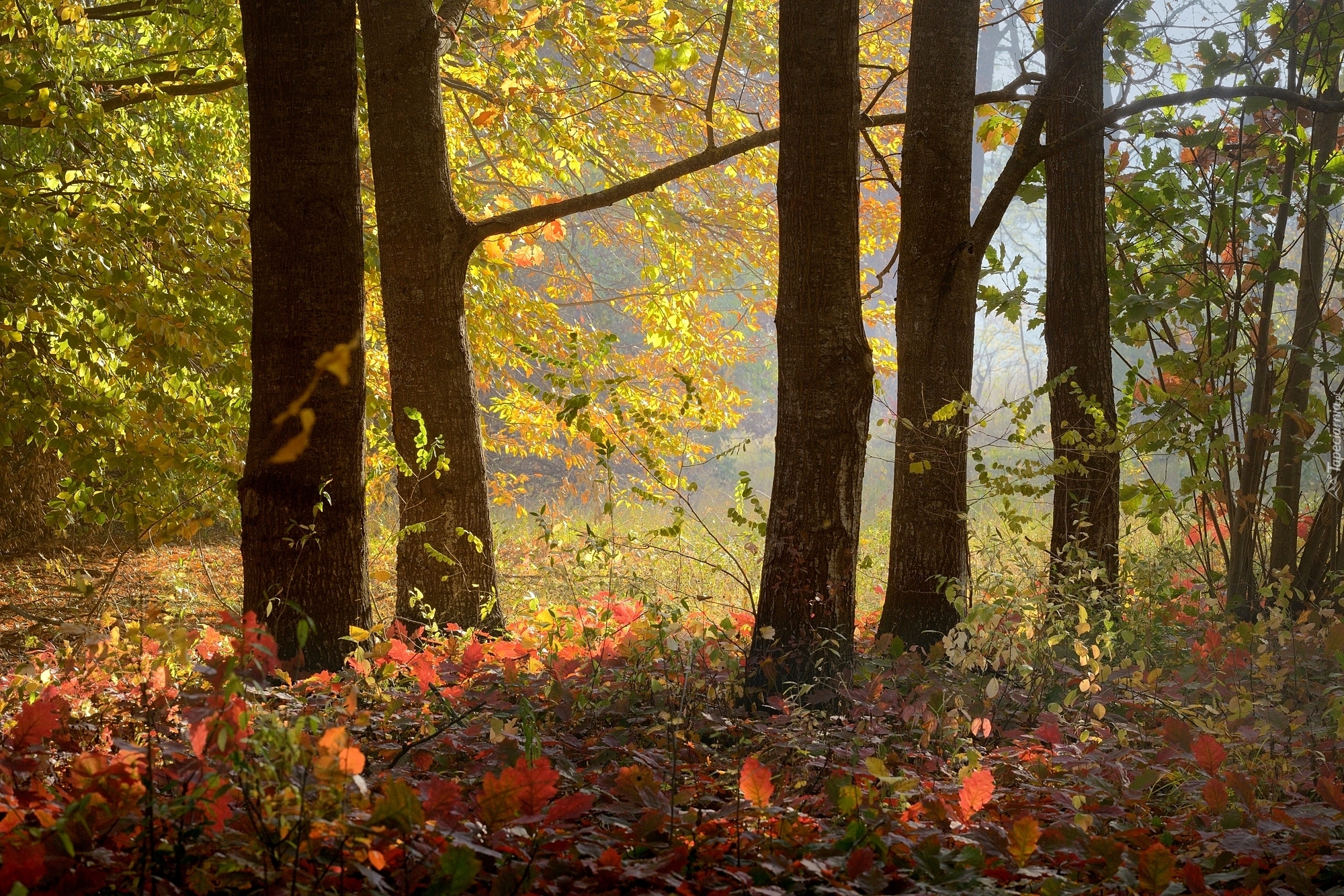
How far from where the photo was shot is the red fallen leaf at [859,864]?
1.85 m

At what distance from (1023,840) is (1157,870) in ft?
0.80

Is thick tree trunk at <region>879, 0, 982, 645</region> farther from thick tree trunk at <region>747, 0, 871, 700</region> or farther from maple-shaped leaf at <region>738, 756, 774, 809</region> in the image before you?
maple-shaped leaf at <region>738, 756, 774, 809</region>

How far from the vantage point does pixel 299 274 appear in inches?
143

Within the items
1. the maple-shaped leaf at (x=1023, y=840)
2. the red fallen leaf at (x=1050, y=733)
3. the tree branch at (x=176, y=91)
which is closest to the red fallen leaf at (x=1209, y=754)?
the red fallen leaf at (x=1050, y=733)

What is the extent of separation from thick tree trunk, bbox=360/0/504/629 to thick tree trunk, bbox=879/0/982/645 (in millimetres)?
2192

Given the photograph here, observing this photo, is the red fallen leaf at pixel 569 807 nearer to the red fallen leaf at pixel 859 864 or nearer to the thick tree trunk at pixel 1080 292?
the red fallen leaf at pixel 859 864

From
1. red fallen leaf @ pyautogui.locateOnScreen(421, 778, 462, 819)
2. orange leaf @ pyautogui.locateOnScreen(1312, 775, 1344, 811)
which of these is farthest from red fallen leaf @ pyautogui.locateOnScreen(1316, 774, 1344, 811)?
red fallen leaf @ pyautogui.locateOnScreen(421, 778, 462, 819)

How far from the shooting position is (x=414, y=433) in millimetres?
5098

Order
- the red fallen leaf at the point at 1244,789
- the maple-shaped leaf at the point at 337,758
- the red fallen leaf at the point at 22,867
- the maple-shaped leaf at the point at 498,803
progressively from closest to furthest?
1. the red fallen leaf at the point at 22,867
2. the maple-shaped leaf at the point at 337,758
3. the maple-shaped leaf at the point at 498,803
4. the red fallen leaf at the point at 1244,789

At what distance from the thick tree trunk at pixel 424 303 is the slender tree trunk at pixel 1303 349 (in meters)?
4.21

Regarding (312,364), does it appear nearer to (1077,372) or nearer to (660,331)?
(1077,372)

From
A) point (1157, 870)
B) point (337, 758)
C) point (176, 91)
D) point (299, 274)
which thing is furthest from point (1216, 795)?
point (176, 91)

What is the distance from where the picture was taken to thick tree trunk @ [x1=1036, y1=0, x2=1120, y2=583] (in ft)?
17.9

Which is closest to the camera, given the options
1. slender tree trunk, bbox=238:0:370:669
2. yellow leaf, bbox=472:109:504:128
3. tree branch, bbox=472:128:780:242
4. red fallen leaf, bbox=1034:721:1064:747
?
red fallen leaf, bbox=1034:721:1064:747
